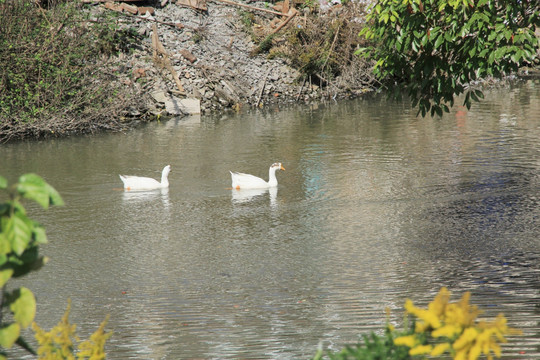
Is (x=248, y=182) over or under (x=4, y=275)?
under

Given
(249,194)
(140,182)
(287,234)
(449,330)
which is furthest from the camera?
A: (140,182)

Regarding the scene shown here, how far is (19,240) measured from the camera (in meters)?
2.73

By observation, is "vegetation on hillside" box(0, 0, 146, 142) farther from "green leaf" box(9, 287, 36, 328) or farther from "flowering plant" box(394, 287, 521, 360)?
"flowering plant" box(394, 287, 521, 360)

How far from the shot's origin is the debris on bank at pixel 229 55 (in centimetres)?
2706

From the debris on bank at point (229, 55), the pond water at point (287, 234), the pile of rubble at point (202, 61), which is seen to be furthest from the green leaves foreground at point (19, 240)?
the debris on bank at point (229, 55)

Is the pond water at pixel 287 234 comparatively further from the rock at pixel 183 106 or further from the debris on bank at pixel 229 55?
the debris on bank at pixel 229 55

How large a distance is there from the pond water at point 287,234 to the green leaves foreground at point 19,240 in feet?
11.0

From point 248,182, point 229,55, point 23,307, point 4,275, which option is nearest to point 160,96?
point 229,55

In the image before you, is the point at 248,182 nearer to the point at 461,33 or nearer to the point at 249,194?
the point at 249,194

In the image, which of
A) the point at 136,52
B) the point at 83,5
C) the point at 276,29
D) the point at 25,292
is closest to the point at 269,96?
the point at 276,29

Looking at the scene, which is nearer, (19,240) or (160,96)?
(19,240)

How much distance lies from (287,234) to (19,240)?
861 centimetres

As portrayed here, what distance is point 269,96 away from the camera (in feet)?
94.4

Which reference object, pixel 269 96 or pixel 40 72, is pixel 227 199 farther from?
pixel 269 96
